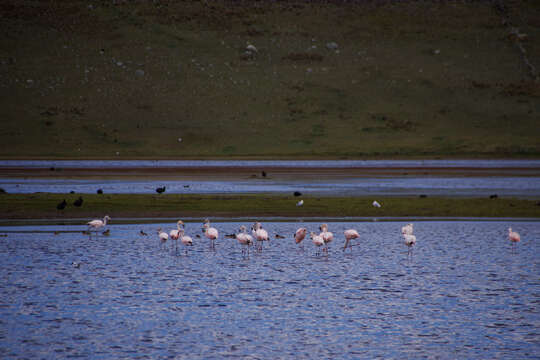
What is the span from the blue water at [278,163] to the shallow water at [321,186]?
13144 mm

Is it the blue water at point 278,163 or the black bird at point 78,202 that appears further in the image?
the blue water at point 278,163

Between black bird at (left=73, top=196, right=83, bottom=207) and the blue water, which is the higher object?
the blue water

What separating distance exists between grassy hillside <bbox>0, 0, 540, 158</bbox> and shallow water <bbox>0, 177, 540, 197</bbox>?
26696 millimetres

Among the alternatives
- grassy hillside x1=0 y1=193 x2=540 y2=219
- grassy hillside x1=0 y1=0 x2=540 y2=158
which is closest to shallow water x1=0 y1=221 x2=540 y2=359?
grassy hillside x1=0 y1=193 x2=540 y2=219

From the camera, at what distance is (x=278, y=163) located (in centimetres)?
6575

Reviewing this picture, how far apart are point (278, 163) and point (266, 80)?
35.2 metres

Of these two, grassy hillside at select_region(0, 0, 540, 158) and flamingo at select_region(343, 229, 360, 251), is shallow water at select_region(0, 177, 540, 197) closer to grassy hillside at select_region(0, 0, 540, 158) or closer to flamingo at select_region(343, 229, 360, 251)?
flamingo at select_region(343, 229, 360, 251)

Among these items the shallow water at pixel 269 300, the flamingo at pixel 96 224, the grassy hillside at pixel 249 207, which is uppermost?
the grassy hillside at pixel 249 207

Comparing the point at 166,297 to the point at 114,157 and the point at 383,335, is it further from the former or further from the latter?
the point at 114,157

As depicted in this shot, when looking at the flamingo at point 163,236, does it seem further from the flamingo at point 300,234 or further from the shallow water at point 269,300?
the flamingo at point 300,234

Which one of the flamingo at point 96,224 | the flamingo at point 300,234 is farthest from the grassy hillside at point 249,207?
the flamingo at point 300,234

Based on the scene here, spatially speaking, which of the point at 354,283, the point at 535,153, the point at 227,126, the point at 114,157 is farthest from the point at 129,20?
the point at 354,283

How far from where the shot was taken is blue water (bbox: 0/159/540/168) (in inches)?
2411

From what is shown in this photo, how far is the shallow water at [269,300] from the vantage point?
12086 millimetres
